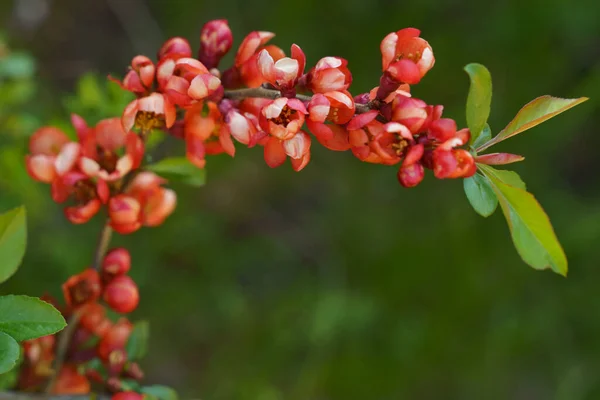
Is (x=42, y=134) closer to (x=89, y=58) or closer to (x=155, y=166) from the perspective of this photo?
(x=155, y=166)

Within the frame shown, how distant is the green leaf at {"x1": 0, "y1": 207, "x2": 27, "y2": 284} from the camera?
956 mm

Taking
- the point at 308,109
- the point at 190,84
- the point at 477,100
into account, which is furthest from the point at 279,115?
the point at 477,100

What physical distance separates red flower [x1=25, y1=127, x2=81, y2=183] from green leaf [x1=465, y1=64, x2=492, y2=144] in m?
0.62

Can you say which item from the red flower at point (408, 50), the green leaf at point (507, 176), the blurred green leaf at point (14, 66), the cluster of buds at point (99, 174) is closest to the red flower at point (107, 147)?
the cluster of buds at point (99, 174)

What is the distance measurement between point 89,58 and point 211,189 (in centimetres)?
90

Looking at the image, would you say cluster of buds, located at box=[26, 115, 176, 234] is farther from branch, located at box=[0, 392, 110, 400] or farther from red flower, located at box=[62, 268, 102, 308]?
branch, located at box=[0, 392, 110, 400]

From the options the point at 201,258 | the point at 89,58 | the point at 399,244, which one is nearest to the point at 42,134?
the point at 201,258

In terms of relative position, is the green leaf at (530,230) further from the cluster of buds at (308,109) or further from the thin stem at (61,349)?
the thin stem at (61,349)

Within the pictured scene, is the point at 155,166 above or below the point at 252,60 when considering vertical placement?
below

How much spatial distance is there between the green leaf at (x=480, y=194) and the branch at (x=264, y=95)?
16cm

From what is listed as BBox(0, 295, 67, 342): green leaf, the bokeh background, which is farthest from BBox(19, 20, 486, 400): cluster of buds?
the bokeh background

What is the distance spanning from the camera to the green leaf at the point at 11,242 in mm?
956

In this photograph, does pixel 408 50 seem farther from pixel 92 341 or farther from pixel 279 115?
pixel 92 341

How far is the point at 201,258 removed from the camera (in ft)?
8.66
